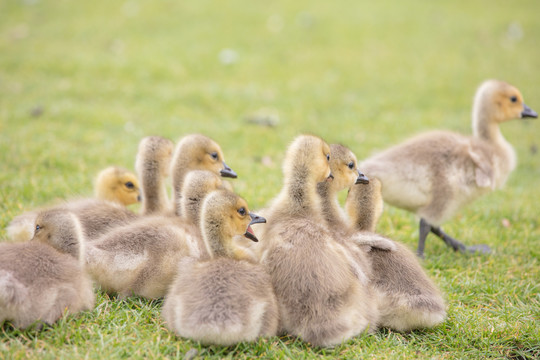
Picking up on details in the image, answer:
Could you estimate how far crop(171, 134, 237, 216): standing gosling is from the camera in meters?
4.60

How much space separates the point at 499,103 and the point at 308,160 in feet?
10.5

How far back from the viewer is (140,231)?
143 inches

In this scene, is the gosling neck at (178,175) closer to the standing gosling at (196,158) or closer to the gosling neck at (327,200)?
the standing gosling at (196,158)

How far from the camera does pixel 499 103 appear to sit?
5.99 m

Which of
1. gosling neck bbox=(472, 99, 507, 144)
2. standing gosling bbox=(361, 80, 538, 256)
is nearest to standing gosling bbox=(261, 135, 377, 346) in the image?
standing gosling bbox=(361, 80, 538, 256)

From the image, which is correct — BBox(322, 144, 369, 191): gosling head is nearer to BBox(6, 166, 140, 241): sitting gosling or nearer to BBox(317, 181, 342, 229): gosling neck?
BBox(317, 181, 342, 229): gosling neck

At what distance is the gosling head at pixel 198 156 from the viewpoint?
4621mm

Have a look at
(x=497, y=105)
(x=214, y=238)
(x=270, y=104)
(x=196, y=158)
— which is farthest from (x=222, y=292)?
(x=270, y=104)

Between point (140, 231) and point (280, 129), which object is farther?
point (280, 129)

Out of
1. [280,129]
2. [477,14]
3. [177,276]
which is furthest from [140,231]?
[477,14]

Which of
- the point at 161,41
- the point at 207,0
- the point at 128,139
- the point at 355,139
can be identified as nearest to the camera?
the point at 128,139

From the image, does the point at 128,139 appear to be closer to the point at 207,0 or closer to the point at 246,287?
the point at 246,287

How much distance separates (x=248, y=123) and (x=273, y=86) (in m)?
2.30

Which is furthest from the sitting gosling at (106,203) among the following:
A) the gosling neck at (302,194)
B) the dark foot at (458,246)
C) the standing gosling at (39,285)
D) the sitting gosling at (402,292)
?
the dark foot at (458,246)
